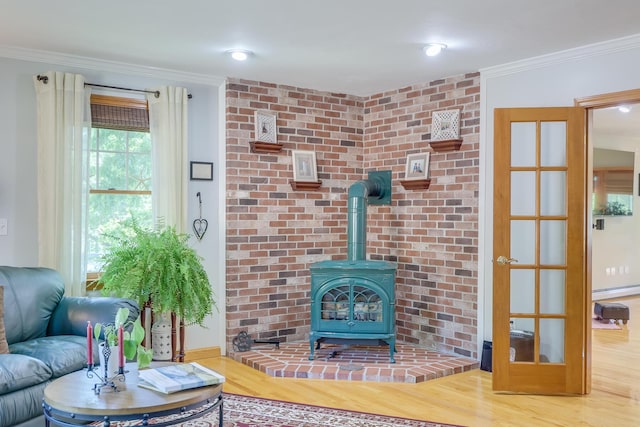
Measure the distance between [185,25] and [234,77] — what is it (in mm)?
1451

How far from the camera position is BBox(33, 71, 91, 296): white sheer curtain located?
4.43m

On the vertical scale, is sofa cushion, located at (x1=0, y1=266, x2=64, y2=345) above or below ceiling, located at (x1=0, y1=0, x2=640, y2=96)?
below

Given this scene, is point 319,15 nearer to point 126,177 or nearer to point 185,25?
point 185,25

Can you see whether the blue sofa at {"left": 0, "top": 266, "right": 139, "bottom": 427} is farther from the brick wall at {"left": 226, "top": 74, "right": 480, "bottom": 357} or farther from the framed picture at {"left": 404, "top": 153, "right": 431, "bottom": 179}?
the framed picture at {"left": 404, "top": 153, "right": 431, "bottom": 179}

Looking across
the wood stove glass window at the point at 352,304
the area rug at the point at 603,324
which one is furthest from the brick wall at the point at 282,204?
the area rug at the point at 603,324

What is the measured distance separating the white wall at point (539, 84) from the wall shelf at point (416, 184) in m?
0.56

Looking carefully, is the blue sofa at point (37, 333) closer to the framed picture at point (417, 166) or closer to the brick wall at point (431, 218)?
the brick wall at point (431, 218)

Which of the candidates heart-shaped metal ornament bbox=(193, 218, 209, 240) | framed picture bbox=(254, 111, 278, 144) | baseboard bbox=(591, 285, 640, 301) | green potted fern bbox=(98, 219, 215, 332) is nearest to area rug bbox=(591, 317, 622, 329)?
baseboard bbox=(591, 285, 640, 301)

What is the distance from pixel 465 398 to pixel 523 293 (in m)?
0.83

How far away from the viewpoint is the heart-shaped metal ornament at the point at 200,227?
16.9 ft

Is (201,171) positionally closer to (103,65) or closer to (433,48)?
(103,65)

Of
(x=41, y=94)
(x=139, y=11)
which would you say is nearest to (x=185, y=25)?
(x=139, y=11)

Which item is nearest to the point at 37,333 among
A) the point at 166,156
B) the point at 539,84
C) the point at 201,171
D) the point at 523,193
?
the point at 166,156

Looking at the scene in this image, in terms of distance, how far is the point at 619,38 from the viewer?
158 inches
